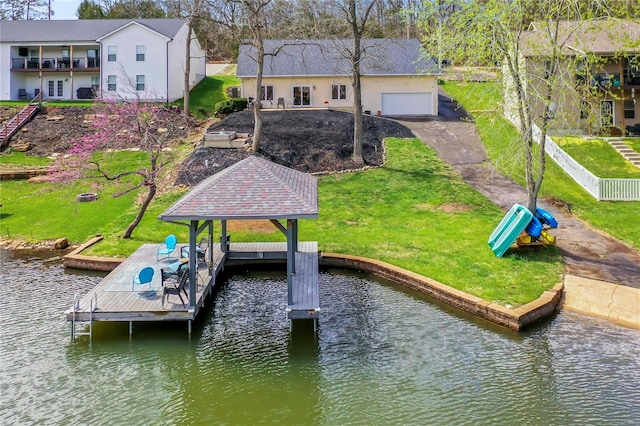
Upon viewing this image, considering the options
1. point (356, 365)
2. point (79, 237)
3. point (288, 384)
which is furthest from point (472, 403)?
point (79, 237)

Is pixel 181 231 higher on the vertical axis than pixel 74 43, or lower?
lower

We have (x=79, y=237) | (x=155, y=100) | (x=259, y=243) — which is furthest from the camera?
(x=155, y=100)

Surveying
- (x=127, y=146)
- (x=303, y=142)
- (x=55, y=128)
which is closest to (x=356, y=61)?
(x=303, y=142)

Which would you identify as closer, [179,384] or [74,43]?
[179,384]

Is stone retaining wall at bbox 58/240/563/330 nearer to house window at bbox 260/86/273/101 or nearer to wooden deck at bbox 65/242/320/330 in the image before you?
wooden deck at bbox 65/242/320/330

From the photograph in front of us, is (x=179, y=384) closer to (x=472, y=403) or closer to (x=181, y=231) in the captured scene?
(x=472, y=403)

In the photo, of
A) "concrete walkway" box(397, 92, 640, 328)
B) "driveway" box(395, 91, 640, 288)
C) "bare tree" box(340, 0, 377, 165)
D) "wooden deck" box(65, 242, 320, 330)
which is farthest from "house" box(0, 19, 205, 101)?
"wooden deck" box(65, 242, 320, 330)
